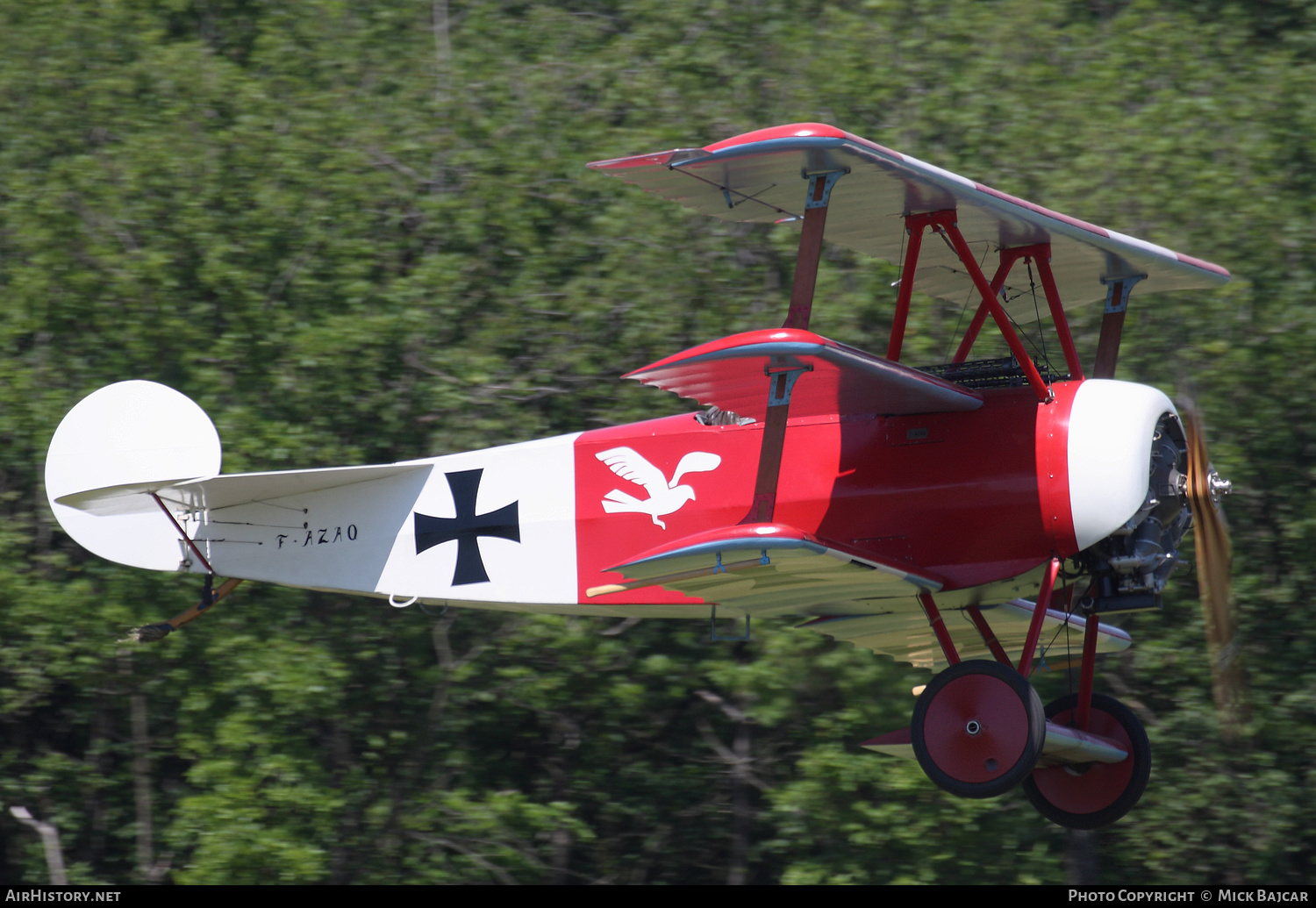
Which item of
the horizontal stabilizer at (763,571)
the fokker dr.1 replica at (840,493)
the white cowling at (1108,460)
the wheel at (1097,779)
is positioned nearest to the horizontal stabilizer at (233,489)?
the fokker dr.1 replica at (840,493)

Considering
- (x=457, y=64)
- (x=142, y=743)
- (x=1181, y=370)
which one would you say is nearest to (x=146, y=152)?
(x=457, y=64)

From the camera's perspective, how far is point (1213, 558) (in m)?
6.99

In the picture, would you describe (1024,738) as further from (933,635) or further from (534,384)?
(534,384)

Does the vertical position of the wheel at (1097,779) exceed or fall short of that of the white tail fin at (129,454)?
it falls short

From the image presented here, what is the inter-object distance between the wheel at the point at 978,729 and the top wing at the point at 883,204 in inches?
78.7

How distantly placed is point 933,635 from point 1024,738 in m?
2.22

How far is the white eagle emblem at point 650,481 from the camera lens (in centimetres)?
742

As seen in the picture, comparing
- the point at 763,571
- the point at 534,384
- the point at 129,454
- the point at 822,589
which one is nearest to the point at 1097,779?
the point at 822,589

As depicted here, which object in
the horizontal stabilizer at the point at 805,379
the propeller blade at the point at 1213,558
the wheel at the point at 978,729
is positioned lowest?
the wheel at the point at 978,729

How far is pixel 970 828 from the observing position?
9.31 metres

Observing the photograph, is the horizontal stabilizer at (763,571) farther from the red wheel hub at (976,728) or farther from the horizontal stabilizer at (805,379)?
the horizontal stabilizer at (805,379)

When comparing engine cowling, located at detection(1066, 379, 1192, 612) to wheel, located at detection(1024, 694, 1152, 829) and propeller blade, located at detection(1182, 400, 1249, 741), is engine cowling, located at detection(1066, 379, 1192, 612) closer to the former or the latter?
propeller blade, located at detection(1182, 400, 1249, 741)

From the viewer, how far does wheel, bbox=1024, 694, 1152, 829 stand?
287 inches
